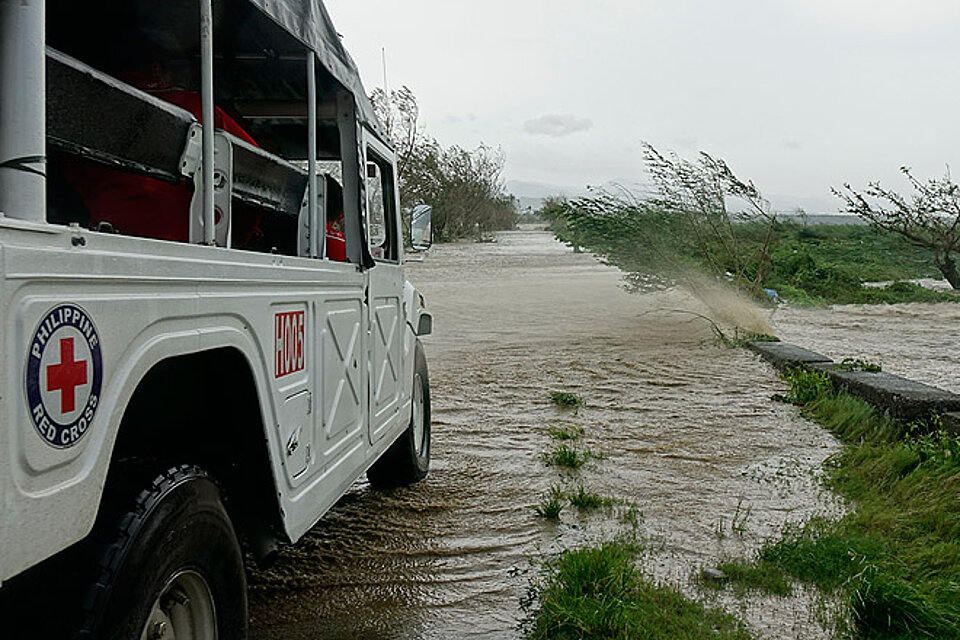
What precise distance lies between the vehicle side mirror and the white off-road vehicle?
599mm

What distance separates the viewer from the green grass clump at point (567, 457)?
702 centimetres

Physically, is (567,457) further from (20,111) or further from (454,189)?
(454,189)

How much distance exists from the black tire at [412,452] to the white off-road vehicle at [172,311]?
693 millimetres

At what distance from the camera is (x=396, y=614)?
4254 millimetres

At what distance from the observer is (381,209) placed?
5.69m

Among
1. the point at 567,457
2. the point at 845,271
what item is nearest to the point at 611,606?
the point at 567,457

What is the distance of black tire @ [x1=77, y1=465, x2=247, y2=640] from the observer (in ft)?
6.72

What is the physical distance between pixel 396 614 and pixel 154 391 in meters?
1.95

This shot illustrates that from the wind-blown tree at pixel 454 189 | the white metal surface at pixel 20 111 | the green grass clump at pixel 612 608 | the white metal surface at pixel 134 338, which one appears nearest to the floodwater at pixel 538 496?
the green grass clump at pixel 612 608

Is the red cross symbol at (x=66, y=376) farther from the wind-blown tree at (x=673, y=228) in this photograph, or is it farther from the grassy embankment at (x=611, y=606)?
the wind-blown tree at (x=673, y=228)

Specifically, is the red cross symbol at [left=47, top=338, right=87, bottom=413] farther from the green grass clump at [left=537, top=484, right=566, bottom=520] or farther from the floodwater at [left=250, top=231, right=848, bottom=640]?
the green grass clump at [left=537, top=484, right=566, bottom=520]

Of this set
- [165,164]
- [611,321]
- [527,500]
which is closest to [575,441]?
[527,500]

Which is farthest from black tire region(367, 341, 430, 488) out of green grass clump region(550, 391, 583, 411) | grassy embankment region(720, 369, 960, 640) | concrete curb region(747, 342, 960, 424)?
concrete curb region(747, 342, 960, 424)

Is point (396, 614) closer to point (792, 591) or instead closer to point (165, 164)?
point (792, 591)
